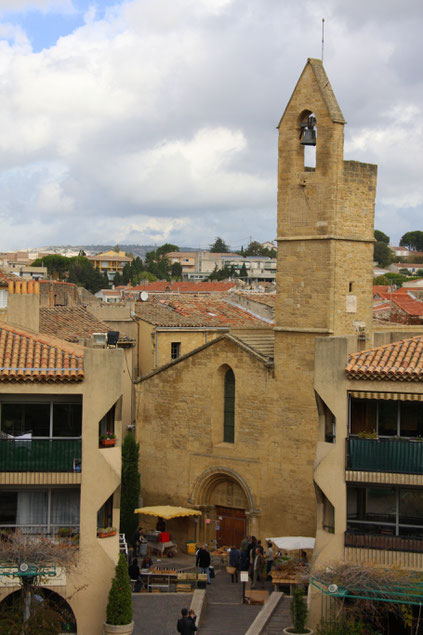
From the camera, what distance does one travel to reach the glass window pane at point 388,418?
101 ft

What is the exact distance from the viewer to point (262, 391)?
139 ft

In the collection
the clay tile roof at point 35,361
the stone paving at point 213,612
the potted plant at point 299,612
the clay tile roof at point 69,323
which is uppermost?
the clay tile roof at point 69,323

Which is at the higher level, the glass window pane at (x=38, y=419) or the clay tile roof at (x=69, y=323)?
the clay tile roof at (x=69, y=323)

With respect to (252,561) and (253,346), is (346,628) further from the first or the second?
(253,346)

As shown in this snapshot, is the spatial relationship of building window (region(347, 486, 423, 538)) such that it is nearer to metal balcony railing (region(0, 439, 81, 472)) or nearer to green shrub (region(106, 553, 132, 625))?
green shrub (region(106, 553, 132, 625))

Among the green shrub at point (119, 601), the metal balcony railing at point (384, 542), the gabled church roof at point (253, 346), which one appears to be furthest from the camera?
the gabled church roof at point (253, 346)

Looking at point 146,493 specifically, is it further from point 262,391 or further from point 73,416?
point 73,416

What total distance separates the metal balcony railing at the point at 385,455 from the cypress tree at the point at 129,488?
48.4 ft

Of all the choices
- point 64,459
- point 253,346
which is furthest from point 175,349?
point 64,459

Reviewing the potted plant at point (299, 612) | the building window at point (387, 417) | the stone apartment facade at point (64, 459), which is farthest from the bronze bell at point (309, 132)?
the potted plant at point (299, 612)

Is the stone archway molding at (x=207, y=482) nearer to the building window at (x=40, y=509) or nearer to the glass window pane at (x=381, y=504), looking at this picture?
the glass window pane at (x=381, y=504)

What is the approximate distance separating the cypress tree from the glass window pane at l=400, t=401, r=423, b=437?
1545 centimetres

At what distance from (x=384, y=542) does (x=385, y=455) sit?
99.8 inches

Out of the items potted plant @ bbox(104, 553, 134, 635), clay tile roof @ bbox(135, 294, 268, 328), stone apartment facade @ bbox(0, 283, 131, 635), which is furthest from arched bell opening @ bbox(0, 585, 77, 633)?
clay tile roof @ bbox(135, 294, 268, 328)
